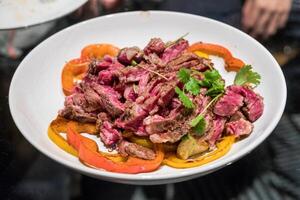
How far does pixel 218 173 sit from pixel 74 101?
0.45m

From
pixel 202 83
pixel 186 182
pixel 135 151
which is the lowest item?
pixel 186 182

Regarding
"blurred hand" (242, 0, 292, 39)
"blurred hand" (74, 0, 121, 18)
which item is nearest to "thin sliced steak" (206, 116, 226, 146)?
"blurred hand" (242, 0, 292, 39)

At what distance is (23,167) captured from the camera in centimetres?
116

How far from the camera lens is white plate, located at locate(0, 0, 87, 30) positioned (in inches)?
58.3

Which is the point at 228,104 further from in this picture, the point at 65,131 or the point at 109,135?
the point at 65,131

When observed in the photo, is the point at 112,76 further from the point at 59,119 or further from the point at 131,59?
the point at 59,119

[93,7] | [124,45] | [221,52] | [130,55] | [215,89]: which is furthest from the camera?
[93,7]

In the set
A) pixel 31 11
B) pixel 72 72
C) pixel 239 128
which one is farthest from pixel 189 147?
pixel 31 11

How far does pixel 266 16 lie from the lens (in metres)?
1.70

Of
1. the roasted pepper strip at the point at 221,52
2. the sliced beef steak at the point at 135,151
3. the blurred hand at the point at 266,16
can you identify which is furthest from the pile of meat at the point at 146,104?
the blurred hand at the point at 266,16

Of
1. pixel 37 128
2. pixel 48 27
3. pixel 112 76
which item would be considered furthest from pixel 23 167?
pixel 48 27

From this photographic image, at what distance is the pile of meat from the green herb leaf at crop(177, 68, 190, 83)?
2 centimetres

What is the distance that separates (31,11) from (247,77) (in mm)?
863

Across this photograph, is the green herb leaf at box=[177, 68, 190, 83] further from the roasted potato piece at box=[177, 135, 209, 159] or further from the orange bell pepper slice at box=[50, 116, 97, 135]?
the orange bell pepper slice at box=[50, 116, 97, 135]
